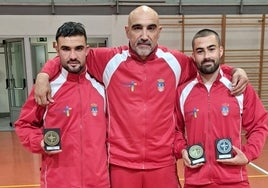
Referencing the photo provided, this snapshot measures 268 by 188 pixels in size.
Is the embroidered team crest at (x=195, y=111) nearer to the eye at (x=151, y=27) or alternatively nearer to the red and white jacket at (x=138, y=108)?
the red and white jacket at (x=138, y=108)

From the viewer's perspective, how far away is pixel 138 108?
2.33 metres

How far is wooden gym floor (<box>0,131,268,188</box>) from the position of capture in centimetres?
468

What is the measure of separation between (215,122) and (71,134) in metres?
0.98

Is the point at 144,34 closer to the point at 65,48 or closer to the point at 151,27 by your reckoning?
the point at 151,27

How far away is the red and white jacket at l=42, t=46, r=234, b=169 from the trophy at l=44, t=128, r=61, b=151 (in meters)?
0.39

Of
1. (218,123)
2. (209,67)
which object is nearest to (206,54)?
(209,67)

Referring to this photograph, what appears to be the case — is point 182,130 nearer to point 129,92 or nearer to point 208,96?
point 208,96

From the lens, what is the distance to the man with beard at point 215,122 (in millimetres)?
2322

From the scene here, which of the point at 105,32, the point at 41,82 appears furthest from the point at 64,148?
the point at 105,32

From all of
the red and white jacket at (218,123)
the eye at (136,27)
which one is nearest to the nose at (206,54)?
the red and white jacket at (218,123)

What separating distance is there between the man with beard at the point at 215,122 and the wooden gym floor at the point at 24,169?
2384 millimetres

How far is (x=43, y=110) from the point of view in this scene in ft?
7.45

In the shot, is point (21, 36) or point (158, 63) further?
point (21, 36)

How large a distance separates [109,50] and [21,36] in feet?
21.7
